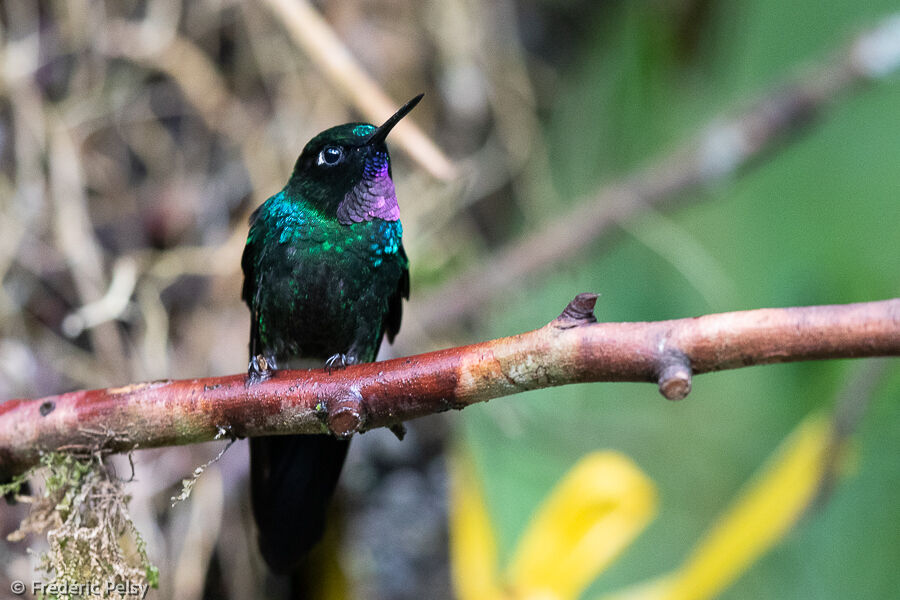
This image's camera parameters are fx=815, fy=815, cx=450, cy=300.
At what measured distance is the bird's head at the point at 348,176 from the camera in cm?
140

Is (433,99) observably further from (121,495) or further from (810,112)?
(121,495)

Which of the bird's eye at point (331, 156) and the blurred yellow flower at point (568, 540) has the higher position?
the bird's eye at point (331, 156)

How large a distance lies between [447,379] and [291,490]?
53 centimetres

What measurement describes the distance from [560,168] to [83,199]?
1.66 m

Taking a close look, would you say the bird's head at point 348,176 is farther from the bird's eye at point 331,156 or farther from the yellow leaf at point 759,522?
the yellow leaf at point 759,522

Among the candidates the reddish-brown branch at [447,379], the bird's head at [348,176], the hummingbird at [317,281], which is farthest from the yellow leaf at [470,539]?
the reddish-brown branch at [447,379]

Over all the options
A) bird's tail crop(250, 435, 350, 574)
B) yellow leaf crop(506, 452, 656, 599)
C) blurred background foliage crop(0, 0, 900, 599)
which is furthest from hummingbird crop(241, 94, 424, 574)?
yellow leaf crop(506, 452, 656, 599)

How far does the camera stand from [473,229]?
2773 mm

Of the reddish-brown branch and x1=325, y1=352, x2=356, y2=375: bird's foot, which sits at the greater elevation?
x1=325, y1=352, x2=356, y2=375: bird's foot

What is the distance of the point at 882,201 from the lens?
9.19 ft

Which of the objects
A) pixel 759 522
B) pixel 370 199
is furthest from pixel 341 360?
pixel 759 522

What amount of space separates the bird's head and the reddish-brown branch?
42 centimetres

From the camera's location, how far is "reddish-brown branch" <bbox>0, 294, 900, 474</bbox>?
831 mm

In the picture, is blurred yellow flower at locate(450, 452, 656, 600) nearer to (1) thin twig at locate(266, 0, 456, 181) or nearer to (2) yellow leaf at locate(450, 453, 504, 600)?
(2) yellow leaf at locate(450, 453, 504, 600)
